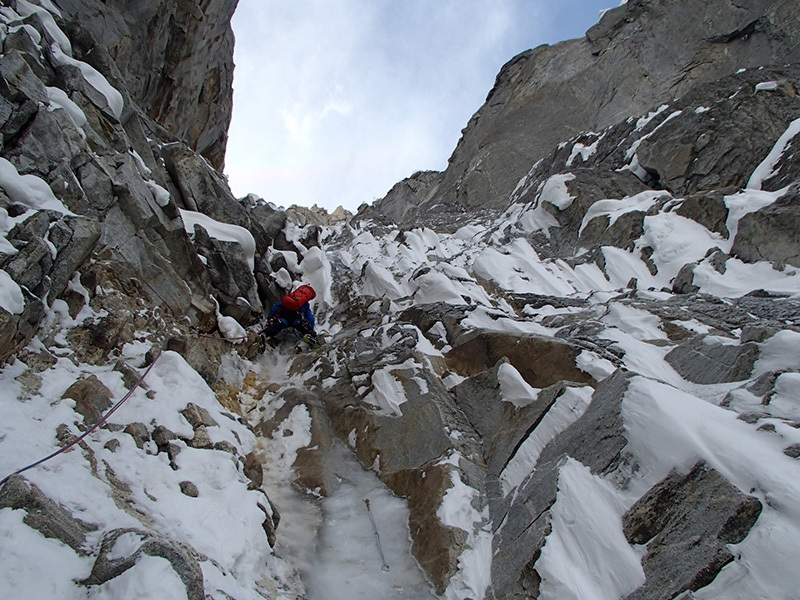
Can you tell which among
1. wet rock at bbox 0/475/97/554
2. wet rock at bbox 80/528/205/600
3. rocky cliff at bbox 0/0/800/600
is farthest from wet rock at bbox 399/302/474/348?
wet rock at bbox 0/475/97/554

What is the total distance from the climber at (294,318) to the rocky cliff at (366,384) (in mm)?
461

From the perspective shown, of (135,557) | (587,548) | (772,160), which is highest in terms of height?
(772,160)

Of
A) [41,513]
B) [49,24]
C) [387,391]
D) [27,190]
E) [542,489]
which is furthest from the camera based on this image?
[49,24]

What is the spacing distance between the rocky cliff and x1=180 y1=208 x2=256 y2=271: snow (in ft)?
0.46

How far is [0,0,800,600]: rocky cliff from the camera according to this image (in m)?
4.08

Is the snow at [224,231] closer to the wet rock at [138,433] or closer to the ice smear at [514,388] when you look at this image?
the wet rock at [138,433]

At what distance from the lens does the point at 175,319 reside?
30.3ft

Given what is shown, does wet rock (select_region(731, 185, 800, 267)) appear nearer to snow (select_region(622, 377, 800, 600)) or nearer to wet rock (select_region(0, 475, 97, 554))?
snow (select_region(622, 377, 800, 600))

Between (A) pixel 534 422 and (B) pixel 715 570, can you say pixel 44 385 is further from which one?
(B) pixel 715 570

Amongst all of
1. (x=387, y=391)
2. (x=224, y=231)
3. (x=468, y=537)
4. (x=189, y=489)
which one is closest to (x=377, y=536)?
(x=468, y=537)

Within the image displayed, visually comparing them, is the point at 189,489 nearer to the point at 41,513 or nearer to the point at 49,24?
the point at 41,513

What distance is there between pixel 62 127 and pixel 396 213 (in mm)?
36893

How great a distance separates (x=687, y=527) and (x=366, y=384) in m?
6.26

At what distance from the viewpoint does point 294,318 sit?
482 inches
